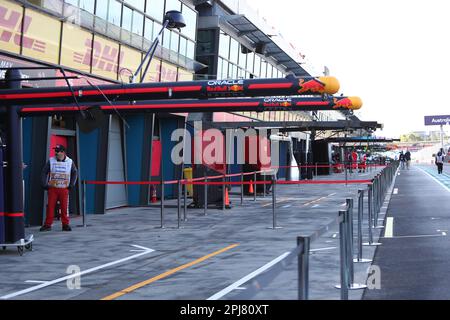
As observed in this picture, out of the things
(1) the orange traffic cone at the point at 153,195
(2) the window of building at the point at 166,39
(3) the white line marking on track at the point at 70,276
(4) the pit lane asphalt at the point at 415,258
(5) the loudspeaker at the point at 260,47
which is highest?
(5) the loudspeaker at the point at 260,47

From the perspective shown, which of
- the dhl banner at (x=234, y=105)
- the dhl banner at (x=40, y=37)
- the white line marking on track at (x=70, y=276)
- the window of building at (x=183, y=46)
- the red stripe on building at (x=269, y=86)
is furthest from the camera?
the window of building at (x=183, y=46)

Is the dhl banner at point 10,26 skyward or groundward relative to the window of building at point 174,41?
groundward

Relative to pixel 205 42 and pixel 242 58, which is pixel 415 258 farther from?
pixel 242 58

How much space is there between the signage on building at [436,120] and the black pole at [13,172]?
12638 cm

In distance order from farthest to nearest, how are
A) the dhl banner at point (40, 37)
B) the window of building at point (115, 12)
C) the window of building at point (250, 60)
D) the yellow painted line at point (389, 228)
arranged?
the window of building at point (250, 60)
the window of building at point (115, 12)
the dhl banner at point (40, 37)
the yellow painted line at point (389, 228)

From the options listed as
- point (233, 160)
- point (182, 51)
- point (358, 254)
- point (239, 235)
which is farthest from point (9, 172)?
point (233, 160)

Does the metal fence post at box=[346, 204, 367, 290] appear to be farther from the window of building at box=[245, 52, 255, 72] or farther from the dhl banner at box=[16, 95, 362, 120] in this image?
the window of building at box=[245, 52, 255, 72]

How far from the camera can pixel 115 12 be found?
16688mm

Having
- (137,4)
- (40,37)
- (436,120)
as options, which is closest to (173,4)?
(137,4)

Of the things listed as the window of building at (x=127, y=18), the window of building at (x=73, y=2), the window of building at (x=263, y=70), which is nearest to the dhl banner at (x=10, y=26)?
the window of building at (x=73, y=2)

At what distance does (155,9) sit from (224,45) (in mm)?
9111

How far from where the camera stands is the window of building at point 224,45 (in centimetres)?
2770

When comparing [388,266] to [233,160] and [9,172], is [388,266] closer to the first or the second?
[9,172]

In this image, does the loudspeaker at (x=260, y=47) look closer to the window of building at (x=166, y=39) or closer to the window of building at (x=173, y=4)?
the window of building at (x=173, y=4)
